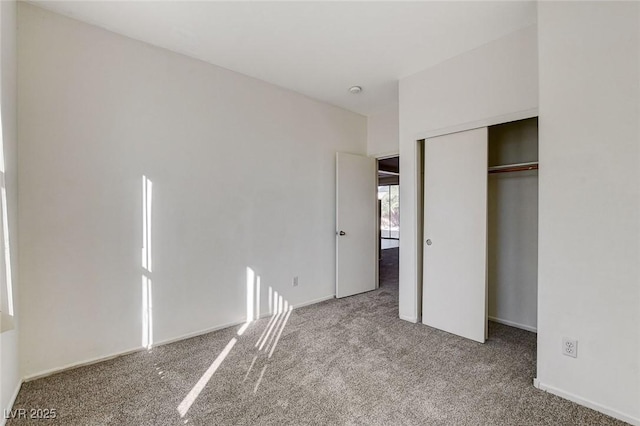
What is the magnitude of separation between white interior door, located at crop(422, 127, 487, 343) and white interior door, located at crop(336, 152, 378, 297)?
48.6 inches

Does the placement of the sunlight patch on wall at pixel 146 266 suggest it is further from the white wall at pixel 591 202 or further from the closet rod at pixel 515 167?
the closet rod at pixel 515 167

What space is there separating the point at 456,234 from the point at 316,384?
1927 millimetres

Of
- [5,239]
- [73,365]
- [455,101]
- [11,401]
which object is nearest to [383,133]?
[455,101]

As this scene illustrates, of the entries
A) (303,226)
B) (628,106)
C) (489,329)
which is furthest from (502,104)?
(303,226)

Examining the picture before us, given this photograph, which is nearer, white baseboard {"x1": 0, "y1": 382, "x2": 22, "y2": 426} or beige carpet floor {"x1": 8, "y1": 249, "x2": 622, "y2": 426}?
white baseboard {"x1": 0, "y1": 382, "x2": 22, "y2": 426}

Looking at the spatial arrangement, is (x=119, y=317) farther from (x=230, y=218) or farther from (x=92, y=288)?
(x=230, y=218)

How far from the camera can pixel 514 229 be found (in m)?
3.14

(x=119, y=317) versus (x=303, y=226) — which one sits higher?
(x=303, y=226)

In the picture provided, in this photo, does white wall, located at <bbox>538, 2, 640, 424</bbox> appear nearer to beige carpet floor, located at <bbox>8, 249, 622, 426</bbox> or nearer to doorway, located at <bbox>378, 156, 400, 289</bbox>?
beige carpet floor, located at <bbox>8, 249, 622, 426</bbox>

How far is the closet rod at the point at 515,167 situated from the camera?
2850mm

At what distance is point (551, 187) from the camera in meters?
2.00

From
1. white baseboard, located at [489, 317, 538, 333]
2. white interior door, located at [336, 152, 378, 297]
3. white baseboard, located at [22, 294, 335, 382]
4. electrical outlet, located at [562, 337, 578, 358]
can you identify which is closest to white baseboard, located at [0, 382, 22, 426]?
white baseboard, located at [22, 294, 335, 382]

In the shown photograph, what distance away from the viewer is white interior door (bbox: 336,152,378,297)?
412 cm

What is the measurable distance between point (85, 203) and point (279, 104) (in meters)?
2.26
